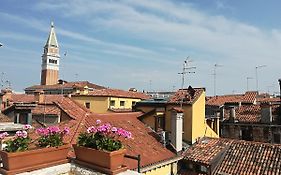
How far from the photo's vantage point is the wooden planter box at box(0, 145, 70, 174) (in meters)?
3.52

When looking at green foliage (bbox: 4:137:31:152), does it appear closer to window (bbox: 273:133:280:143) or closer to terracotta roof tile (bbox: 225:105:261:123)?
window (bbox: 273:133:280:143)

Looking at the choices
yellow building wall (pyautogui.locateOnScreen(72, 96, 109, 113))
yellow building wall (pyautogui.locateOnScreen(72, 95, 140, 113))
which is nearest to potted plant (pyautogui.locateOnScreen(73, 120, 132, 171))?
yellow building wall (pyautogui.locateOnScreen(72, 95, 140, 113))

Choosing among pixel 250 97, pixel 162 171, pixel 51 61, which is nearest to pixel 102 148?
pixel 162 171

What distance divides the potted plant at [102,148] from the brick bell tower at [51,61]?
92.7 m

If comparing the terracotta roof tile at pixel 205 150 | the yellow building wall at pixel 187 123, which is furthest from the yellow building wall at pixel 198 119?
the terracotta roof tile at pixel 205 150

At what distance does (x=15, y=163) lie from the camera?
3.56m

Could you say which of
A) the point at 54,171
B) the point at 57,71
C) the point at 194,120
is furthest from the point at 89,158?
the point at 57,71

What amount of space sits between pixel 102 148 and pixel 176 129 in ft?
31.5

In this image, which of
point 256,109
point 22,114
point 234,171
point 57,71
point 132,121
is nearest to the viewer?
point 234,171

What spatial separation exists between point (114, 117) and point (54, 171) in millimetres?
9602

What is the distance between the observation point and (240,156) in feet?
42.1

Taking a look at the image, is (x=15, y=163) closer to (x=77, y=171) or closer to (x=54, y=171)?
(x=54, y=171)

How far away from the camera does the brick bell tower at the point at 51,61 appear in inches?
3647

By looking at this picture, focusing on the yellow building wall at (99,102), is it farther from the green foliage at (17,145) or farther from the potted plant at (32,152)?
the green foliage at (17,145)
